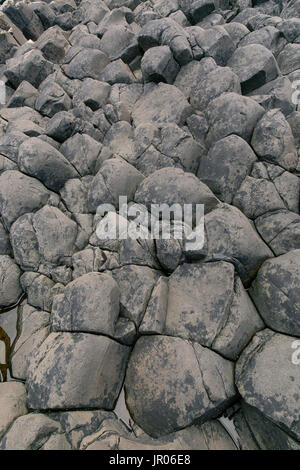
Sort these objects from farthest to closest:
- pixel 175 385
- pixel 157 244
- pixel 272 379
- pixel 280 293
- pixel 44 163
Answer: pixel 44 163 < pixel 157 244 < pixel 280 293 < pixel 175 385 < pixel 272 379

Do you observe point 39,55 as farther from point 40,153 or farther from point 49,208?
point 49,208

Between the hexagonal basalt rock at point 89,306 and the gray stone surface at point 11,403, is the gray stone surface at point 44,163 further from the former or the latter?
the gray stone surface at point 11,403

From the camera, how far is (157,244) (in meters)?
4.22

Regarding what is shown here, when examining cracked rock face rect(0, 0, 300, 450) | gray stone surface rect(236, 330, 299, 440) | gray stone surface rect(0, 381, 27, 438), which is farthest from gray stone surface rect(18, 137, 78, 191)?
gray stone surface rect(236, 330, 299, 440)

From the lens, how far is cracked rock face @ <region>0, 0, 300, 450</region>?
131 inches

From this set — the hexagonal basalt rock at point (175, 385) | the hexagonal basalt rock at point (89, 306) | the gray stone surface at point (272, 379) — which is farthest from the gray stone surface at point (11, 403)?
the gray stone surface at point (272, 379)

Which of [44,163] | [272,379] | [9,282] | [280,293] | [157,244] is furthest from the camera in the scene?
[44,163]

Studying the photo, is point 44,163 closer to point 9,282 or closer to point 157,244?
point 9,282

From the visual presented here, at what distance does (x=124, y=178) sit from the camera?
5.02 m

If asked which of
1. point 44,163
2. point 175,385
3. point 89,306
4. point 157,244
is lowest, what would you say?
point 175,385

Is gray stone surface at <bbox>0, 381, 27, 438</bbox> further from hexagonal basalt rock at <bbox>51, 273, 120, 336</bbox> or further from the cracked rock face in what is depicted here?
hexagonal basalt rock at <bbox>51, 273, 120, 336</bbox>

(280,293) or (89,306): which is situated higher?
(280,293)

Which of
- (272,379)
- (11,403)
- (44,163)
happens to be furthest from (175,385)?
(44,163)

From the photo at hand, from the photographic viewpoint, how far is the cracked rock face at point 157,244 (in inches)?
131
